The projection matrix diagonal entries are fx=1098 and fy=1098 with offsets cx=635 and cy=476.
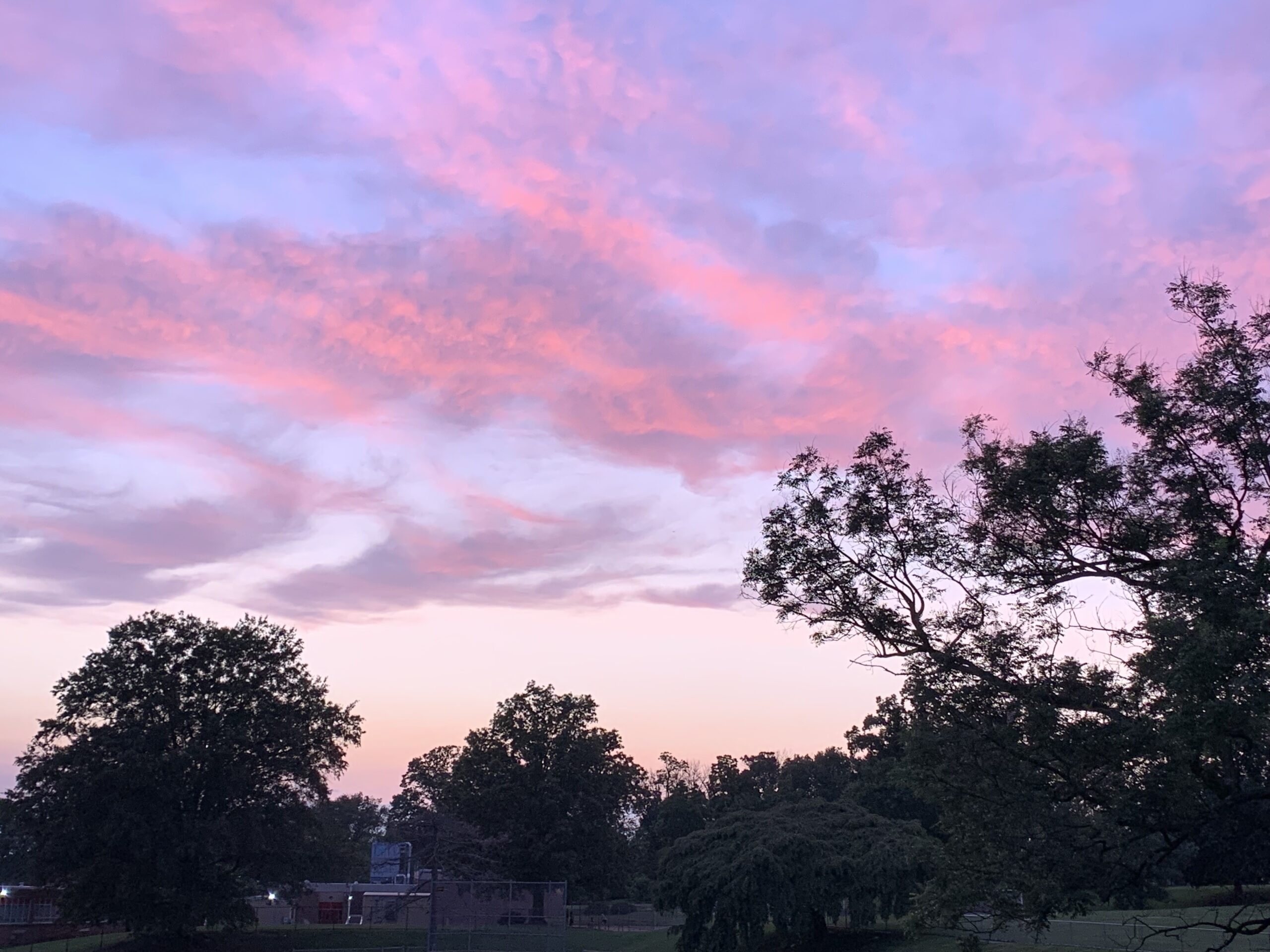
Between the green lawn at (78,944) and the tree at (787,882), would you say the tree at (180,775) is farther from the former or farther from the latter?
the tree at (787,882)

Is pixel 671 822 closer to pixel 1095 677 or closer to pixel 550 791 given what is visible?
pixel 550 791

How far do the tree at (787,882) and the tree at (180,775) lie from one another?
71.0 feet

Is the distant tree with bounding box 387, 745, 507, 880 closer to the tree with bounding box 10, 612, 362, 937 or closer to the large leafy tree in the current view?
the tree with bounding box 10, 612, 362, 937

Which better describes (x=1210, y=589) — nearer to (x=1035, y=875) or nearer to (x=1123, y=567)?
(x=1123, y=567)

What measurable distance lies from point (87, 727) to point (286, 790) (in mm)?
10642

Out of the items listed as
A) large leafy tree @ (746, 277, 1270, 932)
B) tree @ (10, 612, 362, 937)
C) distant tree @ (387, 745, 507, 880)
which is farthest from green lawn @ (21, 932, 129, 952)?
large leafy tree @ (746, 277, 1270, 932)

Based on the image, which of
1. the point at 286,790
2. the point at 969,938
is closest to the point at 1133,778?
the point at 969,938

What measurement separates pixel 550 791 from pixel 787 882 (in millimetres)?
31830

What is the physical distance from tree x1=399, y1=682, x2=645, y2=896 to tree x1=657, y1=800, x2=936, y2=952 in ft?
83.7

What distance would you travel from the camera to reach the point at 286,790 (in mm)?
58500

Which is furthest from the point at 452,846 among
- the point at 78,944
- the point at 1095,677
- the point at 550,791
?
the point at 1095,677

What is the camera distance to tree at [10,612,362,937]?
53.0 metres

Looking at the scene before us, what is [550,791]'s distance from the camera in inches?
2950

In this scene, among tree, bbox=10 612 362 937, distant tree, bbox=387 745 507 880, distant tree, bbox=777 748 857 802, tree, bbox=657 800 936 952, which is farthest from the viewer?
distant tree, bbox=777 748 857 802
